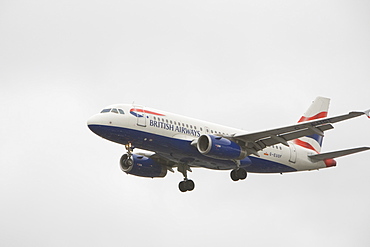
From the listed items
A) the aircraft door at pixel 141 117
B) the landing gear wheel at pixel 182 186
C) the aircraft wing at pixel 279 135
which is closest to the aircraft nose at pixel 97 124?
the aircraft door at pixel 141 117

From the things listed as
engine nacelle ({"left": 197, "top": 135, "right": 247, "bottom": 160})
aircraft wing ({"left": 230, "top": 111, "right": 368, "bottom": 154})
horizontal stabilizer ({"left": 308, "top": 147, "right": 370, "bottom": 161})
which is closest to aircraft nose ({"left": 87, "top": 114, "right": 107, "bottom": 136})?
engine nacelle ({"left": 197, "top": 135, "right": 247, "bottom": 160})

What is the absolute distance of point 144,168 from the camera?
189 feet

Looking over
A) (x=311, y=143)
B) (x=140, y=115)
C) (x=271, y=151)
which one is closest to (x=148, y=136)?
(x=140, y=115)

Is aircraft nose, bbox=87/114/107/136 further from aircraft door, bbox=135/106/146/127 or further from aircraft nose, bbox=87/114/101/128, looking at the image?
aircraft door, bbox=135/106/146/127

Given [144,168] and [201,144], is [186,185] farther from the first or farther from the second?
[201,144]

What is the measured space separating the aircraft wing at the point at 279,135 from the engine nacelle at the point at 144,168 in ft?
24.8

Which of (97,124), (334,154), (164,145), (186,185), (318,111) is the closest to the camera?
(97,124)

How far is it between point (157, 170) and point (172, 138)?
294 inches

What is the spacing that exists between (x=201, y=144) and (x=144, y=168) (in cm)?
776

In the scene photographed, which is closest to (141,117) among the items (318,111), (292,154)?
(292,154)

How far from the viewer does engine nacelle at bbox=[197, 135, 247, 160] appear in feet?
166

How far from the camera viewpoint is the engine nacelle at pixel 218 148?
5072 centimetres

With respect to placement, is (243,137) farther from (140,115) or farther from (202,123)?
(140,115)

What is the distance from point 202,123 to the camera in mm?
53688
